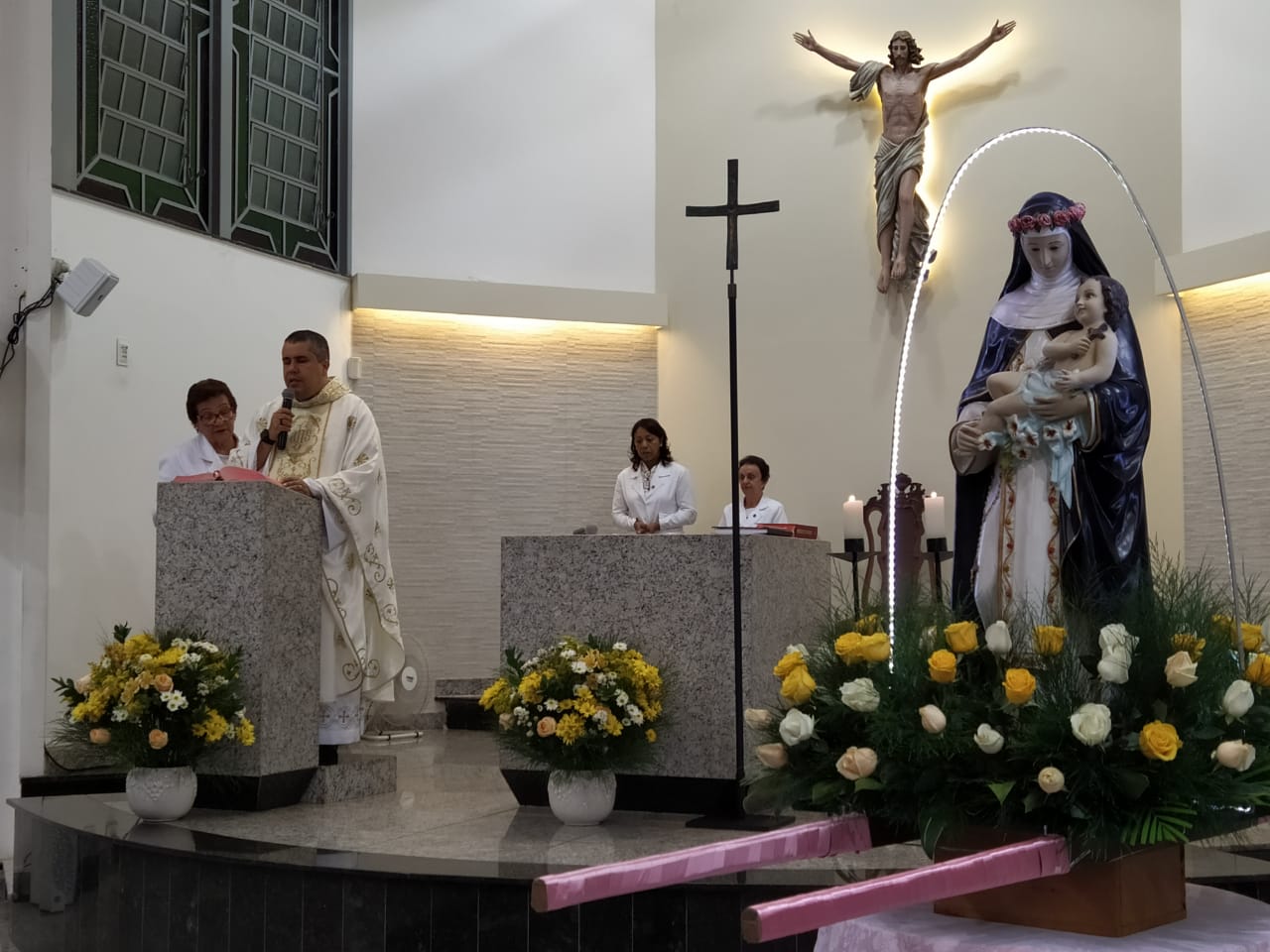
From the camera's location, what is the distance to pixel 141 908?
4730mm

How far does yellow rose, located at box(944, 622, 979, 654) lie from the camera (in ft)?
7.23

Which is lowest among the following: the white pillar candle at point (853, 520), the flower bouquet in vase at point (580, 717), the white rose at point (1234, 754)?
the flower bouquet in vase at point (580, 717)

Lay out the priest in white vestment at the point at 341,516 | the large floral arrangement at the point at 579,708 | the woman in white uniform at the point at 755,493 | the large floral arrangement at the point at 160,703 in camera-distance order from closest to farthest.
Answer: the large floral arrangement at the point at 579,708 < the large floral arrangement at the point at 160,703 < the priest in white vestment at the point at 341,516 < the woman in white uniform at the point at 755,493

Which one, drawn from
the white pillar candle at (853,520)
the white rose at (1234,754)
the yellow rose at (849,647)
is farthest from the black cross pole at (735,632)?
the white pillar candle at (853,520)

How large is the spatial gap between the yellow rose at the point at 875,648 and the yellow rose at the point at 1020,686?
22cm

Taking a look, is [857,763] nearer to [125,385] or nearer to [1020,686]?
[1020,686]

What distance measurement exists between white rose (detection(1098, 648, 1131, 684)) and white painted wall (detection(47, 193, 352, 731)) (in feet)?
19.5

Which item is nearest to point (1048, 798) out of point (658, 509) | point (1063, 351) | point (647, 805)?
point (1063, 351)

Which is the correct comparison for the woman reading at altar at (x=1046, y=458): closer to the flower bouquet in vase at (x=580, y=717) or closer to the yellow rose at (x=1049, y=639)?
the flower bouquet in vase at (x=580, y=717)

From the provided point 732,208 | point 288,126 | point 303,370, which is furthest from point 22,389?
point 732,208

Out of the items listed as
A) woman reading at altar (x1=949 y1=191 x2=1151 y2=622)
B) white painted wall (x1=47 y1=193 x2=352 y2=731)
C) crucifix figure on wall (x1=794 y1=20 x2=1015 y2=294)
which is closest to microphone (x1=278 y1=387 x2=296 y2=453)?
white painted wall (x1=47 y1=193 x2=352 y2=731)

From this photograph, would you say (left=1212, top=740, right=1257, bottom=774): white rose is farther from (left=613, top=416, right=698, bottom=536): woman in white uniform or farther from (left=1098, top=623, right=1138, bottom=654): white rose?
(left=613, top=416, right=698, bottom=536): woman in white uniform

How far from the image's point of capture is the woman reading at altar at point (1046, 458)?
3.97 metres

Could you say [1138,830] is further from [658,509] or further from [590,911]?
[658,509]
